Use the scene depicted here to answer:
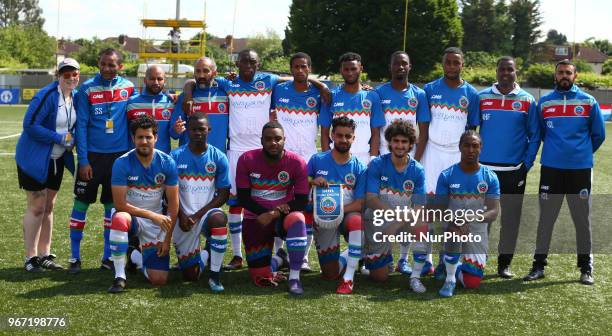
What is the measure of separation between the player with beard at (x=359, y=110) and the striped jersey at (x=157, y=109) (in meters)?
1.40

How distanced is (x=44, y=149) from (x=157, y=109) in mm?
992

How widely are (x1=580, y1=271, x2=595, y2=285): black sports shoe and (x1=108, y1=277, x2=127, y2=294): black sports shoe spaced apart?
12.3 feet

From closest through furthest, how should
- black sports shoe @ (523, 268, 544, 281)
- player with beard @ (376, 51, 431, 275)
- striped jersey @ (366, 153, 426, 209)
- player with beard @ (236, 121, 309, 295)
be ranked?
player with beard @ (236, 121, 309, 295) < striped jersey @ (366, 153, 426, 209) < black sports shoe @ (523, 268, 544, 281) < player with beard @ (376, 51, 431, 275)

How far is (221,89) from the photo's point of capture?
6406 mm

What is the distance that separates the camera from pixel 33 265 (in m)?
5.82

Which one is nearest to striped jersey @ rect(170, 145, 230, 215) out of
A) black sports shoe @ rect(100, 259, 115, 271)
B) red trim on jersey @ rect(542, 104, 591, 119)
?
black sports shoe @ rect(100, 259, 115, 271)

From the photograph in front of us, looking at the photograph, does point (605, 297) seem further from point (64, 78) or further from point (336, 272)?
point (64, 78)

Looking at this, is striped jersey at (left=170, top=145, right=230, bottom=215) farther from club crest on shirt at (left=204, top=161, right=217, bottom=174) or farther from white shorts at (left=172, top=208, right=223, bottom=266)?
white shorts at (left=172, top=208, right=223, bottom=266)

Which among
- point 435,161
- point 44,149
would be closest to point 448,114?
point 435,161

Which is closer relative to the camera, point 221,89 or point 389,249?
point 389,249

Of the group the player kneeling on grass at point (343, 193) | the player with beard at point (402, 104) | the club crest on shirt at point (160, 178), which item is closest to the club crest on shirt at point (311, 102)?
the player with beard at point (402, 104)

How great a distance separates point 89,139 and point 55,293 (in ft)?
4.59

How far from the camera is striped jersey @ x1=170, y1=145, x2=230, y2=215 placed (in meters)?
5.59

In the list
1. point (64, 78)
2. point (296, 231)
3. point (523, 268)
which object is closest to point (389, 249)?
point (296, 231)
